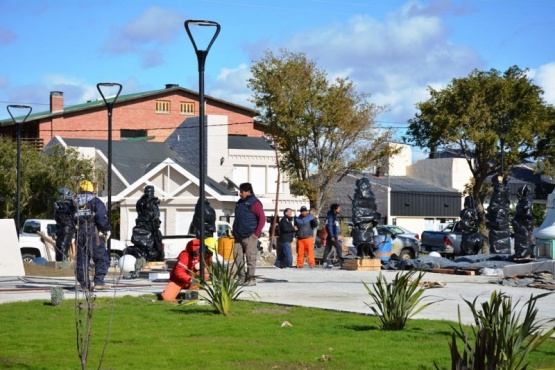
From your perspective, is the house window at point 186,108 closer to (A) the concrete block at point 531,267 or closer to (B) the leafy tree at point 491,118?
(B) the leafy tree at point 491,118

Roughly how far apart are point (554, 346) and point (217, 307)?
15.0 ft

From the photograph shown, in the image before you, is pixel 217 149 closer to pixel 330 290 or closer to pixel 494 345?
pixel 330 290

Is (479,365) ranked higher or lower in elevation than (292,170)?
lower

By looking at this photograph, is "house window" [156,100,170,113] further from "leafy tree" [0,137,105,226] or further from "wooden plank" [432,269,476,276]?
"wooden plank" [432,269,476,276]

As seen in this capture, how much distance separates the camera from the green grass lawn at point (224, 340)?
9.19 metres

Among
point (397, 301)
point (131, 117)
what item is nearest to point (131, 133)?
point (131, 117)

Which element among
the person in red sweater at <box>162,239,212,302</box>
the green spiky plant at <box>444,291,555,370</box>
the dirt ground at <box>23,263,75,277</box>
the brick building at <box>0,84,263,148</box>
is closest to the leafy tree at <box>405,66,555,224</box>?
the brick building at <box>0,84,263,148</box>

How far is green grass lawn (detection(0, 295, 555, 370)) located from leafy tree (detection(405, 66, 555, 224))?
126 feet

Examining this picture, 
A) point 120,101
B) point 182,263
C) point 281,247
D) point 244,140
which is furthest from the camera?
point 120,101

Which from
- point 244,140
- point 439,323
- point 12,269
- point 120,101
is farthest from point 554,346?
point 120,101

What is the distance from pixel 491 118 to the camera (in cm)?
5075

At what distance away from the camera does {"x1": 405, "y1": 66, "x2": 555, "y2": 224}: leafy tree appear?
5034 centimetres

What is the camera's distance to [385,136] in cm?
5141

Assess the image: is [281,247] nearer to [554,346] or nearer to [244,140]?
[554,346]
